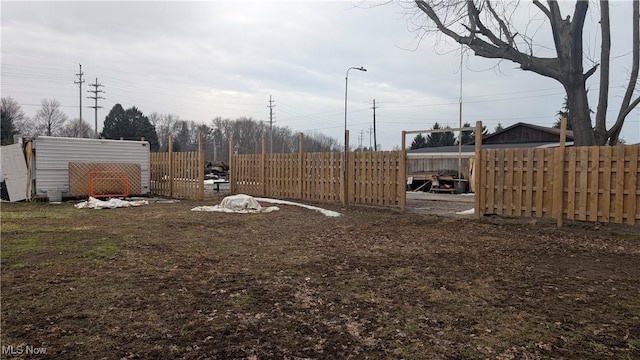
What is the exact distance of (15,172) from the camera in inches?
571

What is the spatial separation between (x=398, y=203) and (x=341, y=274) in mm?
7359

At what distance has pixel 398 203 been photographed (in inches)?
480

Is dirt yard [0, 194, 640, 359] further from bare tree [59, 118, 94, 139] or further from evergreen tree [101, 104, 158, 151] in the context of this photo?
bare tree [59, 118, 94, 139]

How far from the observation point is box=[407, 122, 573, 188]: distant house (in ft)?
81.6

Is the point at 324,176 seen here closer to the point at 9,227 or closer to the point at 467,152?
the point at 9,227

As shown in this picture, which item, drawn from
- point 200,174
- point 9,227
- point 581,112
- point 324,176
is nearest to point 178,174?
point 200,174

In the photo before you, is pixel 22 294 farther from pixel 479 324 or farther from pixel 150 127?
pixel 150 127

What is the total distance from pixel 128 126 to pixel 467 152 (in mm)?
47962

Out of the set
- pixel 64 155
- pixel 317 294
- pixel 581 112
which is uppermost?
pixel 581 112

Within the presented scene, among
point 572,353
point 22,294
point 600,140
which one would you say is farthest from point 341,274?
point 600,140

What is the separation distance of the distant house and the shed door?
18882 millimetres

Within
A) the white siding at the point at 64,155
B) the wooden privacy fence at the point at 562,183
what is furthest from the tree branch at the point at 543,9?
the white siding at the point at 64,155

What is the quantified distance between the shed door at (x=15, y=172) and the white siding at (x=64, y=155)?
0.52 m

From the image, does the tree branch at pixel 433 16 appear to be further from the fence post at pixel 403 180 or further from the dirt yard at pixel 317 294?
the dirt yard at pixel 317 294
